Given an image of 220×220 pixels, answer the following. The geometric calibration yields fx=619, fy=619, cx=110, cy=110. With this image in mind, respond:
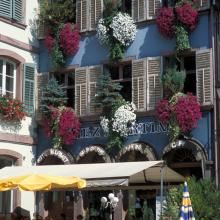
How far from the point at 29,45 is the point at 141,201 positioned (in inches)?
235

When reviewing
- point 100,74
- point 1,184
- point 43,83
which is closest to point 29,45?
point 43,83

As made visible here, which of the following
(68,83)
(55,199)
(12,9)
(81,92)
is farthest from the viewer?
(68,83)

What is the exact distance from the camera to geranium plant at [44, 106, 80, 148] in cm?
1795

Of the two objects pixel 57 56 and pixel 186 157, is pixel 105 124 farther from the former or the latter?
pixel 57 56

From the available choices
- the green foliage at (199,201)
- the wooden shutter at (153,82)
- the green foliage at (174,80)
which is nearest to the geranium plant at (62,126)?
the wooden shutter at (153,82)

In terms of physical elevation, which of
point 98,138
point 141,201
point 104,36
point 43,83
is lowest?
point 141,201

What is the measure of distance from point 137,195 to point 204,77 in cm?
392

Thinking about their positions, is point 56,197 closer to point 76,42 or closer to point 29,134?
point 29,134

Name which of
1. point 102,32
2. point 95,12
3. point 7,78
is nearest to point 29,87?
point 7,78

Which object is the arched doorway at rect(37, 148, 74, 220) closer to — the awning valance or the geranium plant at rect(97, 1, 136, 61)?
the geranium plant at rect(97, 1, 136, 61)

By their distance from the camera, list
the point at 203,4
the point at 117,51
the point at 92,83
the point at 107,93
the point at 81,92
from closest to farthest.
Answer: the point at 203,4, the point at 107,93, the point at 117,51, the point at 92,83, the point at 81,92

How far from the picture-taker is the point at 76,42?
61.2 ft

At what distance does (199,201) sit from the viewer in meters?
12.9

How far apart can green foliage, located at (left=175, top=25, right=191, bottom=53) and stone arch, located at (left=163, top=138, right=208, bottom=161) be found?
245 centimetres
